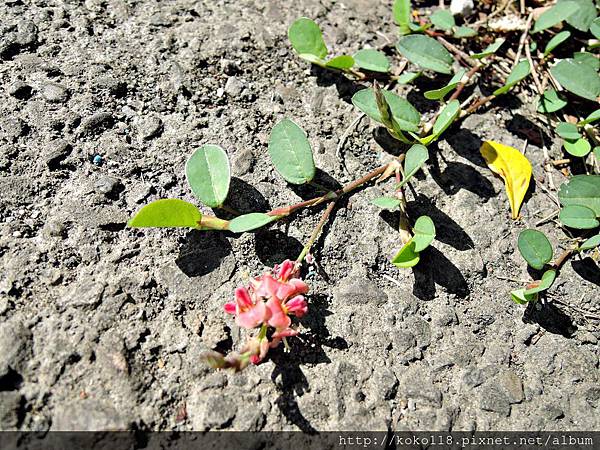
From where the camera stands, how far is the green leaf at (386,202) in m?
1.79

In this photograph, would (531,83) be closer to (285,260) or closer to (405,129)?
(405,129)

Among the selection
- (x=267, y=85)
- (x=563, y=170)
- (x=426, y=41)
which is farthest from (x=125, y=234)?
(x=563, y=170)

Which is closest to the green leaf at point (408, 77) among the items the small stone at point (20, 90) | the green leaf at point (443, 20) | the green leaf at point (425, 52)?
the green leaf at point (425, 52)

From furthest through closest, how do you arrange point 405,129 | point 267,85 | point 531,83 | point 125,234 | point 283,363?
point 531,83 < point 267,85 < point 405,129 < point 125,234 < point 283,363

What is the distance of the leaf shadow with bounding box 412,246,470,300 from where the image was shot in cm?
179

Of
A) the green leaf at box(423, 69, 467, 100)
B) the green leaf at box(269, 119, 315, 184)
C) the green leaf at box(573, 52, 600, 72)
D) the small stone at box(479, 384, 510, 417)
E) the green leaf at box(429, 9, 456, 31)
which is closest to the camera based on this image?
the small stone at box(479, 384, 510, 417)

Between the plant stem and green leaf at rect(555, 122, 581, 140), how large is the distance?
2.93ft

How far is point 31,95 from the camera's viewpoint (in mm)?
1874

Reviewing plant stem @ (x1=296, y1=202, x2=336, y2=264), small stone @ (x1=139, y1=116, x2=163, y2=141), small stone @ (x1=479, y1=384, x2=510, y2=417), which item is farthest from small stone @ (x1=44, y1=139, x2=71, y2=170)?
small stone @ (x1=479, y1=384, x2=510, y2=417)

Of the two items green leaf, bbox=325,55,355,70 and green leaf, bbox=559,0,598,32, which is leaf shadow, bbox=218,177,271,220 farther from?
green leaf, bbox=559,0,598,32

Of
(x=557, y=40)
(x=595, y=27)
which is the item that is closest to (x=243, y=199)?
(x=557, y=40)

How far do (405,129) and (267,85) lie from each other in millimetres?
543

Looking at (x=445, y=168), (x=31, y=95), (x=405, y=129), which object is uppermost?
(x=31, y=95)

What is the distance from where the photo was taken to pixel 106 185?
5.81ft
